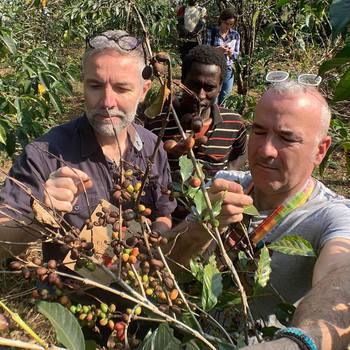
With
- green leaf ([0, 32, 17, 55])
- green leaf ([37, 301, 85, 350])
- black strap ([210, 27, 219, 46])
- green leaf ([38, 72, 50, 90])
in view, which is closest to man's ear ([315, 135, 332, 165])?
green leaf ([37, 301, 85, 350])

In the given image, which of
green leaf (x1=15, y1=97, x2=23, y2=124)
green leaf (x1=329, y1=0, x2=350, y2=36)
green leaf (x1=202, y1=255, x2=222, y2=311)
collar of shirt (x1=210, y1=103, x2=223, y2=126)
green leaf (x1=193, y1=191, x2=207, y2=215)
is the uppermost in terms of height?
green leaf (x1=329, y1=0, x2=350, y2=36)

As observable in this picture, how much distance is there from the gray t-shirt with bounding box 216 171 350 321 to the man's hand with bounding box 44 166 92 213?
521 mm

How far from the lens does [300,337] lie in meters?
0.68

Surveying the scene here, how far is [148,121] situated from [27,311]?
4.22ft

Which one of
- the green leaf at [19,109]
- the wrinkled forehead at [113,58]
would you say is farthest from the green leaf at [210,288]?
the green leaf at [19,109]

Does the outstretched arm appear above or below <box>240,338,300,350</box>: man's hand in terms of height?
below

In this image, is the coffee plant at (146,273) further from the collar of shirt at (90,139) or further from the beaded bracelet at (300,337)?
the collar of shirt at (90,139)

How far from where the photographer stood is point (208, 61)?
2545 millimetres

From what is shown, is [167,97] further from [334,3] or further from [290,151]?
[290,151]

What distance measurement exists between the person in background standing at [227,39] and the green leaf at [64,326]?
4766 millimetres

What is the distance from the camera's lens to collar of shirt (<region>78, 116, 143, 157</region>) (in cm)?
169

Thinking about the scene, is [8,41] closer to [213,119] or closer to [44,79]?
[44,79]

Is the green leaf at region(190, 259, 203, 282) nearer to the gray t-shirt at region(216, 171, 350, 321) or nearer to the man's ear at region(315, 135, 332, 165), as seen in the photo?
the gray t-shirt at region(216, 171, 350, 321)

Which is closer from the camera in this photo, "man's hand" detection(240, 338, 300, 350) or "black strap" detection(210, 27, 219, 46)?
"man's hand" detection(240, 338, 300, 350)
